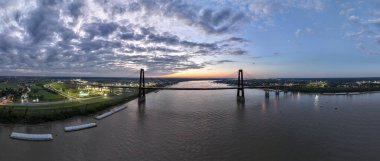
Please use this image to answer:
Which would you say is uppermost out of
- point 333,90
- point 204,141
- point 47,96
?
point 47,96

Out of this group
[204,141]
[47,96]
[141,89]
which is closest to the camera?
[204,141]

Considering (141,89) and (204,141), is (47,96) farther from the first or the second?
(204,141)

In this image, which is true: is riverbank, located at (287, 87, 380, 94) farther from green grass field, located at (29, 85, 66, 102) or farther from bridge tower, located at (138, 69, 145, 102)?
green grass field, located at (29, 85, 66, 102)

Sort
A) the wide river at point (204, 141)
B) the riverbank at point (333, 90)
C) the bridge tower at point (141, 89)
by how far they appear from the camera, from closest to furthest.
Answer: the wide river at point (204, 141) → the bridge tower at point (141, 89) → the riverbank at point (333, 90)

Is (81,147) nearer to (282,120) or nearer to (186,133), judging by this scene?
(186,133)

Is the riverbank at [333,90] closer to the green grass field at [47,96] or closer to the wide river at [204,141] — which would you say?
the wide river at [204,141]

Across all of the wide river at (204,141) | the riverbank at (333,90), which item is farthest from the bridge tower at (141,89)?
the riverbank at (333,90)

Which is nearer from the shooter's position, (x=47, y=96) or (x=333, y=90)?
(x=47, y=96)

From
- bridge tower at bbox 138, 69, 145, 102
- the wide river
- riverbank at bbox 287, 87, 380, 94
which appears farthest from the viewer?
riverbank at bbox 287, 87, 380, 94

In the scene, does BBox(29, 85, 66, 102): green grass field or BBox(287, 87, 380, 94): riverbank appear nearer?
BBox(29, 85, 66, 102): green grass field

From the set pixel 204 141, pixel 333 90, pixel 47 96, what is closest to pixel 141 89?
pixel 47 96

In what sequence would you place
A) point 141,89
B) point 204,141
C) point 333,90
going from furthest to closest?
point 333,90 < point 141,89 < point 204,141

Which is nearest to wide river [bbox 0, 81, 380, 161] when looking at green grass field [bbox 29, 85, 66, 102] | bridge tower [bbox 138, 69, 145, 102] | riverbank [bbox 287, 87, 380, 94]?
green grass field [bbox 29, 85, 66, 102]
